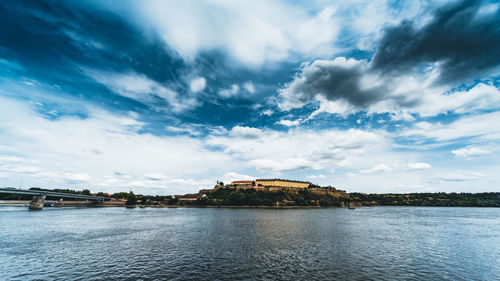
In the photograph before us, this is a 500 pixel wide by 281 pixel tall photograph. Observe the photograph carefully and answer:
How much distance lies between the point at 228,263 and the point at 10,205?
780 ft

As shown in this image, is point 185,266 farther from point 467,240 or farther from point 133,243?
point 467,240

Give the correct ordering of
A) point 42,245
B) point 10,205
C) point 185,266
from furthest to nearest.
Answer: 1. point 10,205
2. point 42,245
3. point 185,266

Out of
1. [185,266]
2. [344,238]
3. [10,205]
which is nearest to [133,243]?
[185,266]

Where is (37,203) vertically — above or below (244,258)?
below

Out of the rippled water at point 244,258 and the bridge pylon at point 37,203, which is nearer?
the rippled water at point 244,258

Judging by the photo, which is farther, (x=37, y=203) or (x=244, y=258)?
(x=37, y=203)

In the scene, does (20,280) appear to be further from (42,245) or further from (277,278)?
(277,278)

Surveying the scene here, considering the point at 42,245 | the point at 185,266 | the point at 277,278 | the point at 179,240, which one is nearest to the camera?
the point at 277,278

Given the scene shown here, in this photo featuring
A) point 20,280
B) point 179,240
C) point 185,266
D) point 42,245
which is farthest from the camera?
point 179,240

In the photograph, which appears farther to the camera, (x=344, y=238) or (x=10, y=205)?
(x=10, y=205)

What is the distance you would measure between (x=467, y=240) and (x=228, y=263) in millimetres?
54808

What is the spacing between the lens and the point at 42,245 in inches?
1580

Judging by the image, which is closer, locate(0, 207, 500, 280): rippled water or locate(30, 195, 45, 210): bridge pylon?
locate(0, 207, 500, 280): rippled water

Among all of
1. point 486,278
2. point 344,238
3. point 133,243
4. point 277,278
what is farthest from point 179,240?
point 486,278
